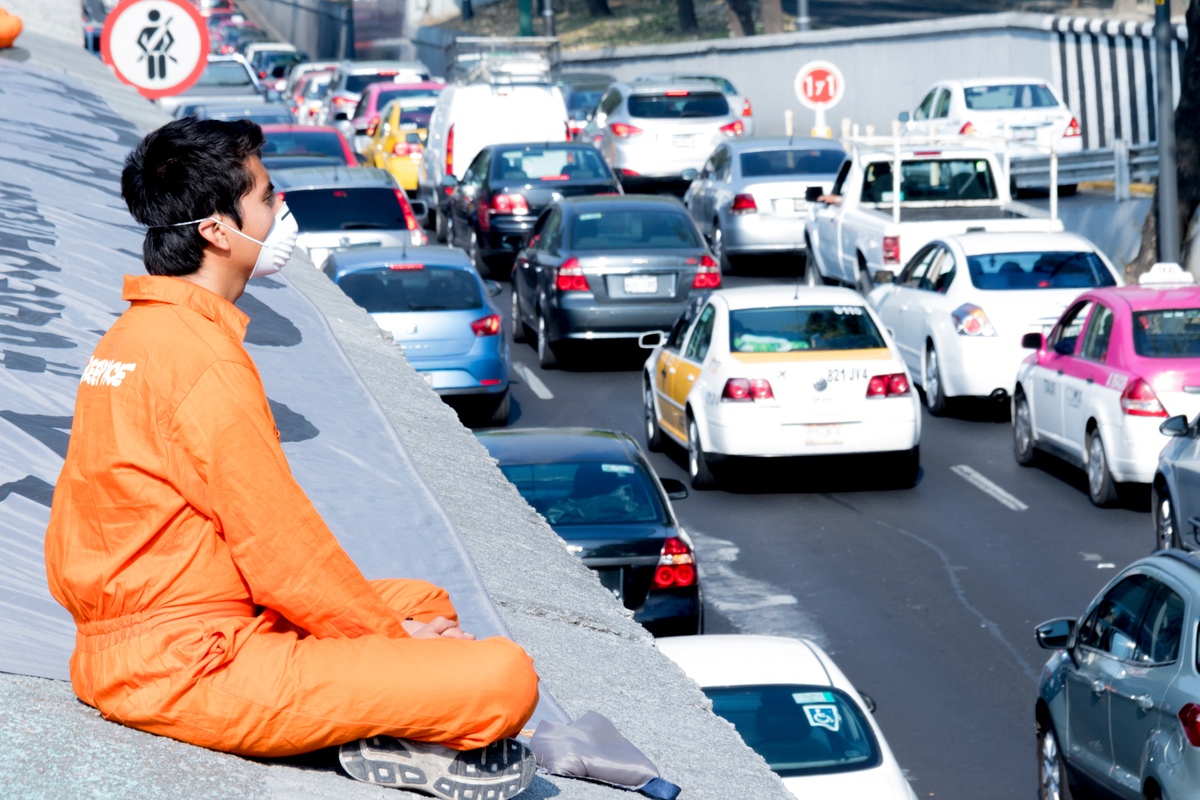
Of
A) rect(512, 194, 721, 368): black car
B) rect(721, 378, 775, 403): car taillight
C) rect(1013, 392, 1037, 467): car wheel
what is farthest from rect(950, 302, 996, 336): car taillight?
rect(512, 194, 721, 368): black car

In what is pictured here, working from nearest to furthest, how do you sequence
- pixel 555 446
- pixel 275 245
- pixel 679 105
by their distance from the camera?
pixel 275 245 < pixel 555 446 < pixel 679 105

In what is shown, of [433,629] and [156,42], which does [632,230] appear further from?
[433,629]

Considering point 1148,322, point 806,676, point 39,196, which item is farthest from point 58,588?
point 1148,322

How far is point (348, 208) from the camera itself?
19688 mm

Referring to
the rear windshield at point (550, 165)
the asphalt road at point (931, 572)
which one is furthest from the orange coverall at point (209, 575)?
the rear windshield at point (550, 165)

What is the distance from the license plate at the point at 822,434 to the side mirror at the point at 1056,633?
→ 5437 millimetres

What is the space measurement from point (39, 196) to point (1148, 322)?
26.6 feet

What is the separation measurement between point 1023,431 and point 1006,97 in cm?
1713

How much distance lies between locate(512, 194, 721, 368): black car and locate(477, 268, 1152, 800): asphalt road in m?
2.30

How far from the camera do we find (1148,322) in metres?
12.9

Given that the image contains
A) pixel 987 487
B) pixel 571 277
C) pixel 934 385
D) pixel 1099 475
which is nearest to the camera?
pixel 1099 475

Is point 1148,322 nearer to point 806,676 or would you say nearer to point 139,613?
point 806,676

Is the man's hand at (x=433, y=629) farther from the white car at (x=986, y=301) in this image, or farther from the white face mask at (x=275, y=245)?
the white car at (x=986, y=301)

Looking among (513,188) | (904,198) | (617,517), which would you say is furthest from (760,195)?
(617,517)
